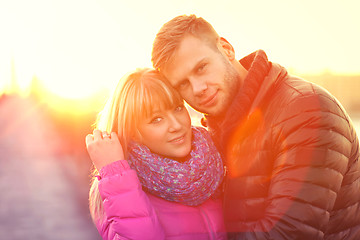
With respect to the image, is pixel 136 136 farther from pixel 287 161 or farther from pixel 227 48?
pixel 287 161

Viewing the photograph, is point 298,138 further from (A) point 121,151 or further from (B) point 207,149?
(A) point 121,151

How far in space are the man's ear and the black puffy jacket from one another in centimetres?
30

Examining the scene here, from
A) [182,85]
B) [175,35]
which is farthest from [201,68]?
[175,35]

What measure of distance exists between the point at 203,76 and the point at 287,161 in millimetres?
885

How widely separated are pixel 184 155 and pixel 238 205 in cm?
56

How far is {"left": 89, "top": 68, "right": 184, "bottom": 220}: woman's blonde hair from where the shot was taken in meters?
3.11

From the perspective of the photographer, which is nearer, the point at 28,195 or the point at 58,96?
the point at 28,195

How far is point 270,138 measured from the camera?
107 inches

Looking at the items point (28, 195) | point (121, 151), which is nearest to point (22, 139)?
point (28, 195)

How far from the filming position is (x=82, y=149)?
21.1m

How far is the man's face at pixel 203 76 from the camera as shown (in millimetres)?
3135

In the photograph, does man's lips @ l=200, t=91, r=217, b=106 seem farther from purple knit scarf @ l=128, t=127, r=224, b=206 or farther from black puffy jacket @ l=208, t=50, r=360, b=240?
purple knit scarf @ l=128, t=127, r=224, b=206

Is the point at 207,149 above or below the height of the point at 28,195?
above

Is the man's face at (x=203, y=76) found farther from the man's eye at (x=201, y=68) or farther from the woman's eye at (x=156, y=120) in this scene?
the woman's eye at (x=156, y=120)
